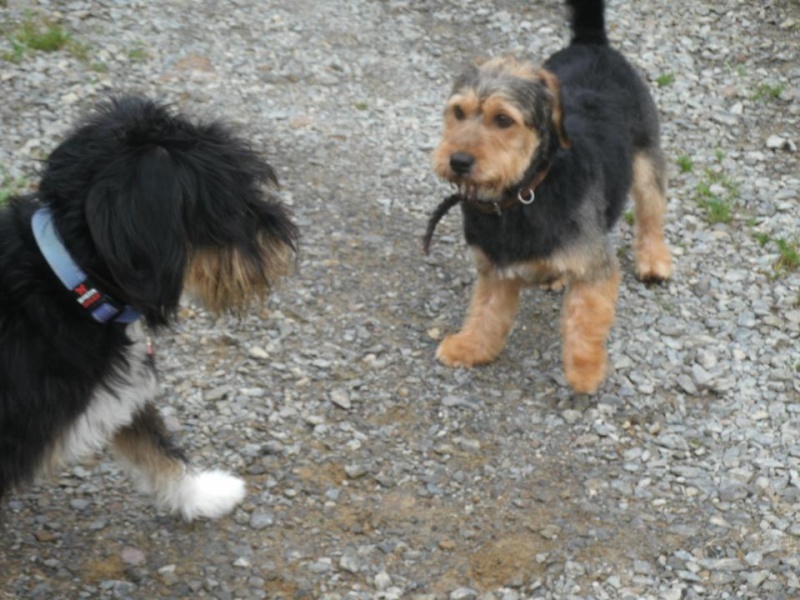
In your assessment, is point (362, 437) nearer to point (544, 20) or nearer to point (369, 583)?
point (369, 583)

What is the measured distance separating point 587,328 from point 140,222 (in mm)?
2536

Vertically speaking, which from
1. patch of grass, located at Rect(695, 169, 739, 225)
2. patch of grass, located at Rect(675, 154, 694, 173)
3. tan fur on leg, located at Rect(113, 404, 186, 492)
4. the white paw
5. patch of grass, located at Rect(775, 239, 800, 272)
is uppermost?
tan fur on leg, located at Rect(113, 404, 186, 492)

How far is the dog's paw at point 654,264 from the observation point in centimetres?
600

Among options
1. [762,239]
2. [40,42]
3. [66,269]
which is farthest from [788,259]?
[40,42]

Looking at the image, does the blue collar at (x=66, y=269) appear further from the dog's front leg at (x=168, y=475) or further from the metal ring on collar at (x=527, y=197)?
the metal ring on collar at (x=527, y=197)

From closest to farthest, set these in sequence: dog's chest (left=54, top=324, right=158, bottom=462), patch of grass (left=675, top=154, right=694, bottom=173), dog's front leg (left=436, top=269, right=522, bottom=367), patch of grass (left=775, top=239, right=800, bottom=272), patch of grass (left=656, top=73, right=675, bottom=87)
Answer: dog's chest (left=54, top=324, right=158, bottom=462) < dog's front leg (left=436, top=269, right=522, bottom=367) < patch of grass (left=775, top=239, right=800, bottom=272) < patch of grass (left=675, top=154, right=694, bottom=173) < patch of grass (left=656, top=73, right=675, bottom=87)

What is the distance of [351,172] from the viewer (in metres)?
6.62

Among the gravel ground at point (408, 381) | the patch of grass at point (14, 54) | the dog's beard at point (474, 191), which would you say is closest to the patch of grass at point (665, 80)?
the gravel ground at point (408, 381)

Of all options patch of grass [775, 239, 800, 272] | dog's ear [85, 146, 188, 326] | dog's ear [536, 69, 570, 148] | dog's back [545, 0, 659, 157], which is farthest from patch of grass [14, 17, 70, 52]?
patch of grass [775, 239, 800, 272]

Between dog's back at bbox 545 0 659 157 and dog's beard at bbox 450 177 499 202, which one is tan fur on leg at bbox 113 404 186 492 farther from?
dog's back at bbox 545 0 659 157

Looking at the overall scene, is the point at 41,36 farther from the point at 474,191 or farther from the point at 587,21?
the point at 474,191

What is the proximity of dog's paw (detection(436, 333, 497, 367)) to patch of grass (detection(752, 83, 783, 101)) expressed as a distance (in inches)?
141

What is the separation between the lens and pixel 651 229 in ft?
19.8

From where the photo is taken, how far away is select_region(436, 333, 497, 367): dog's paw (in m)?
5.36
